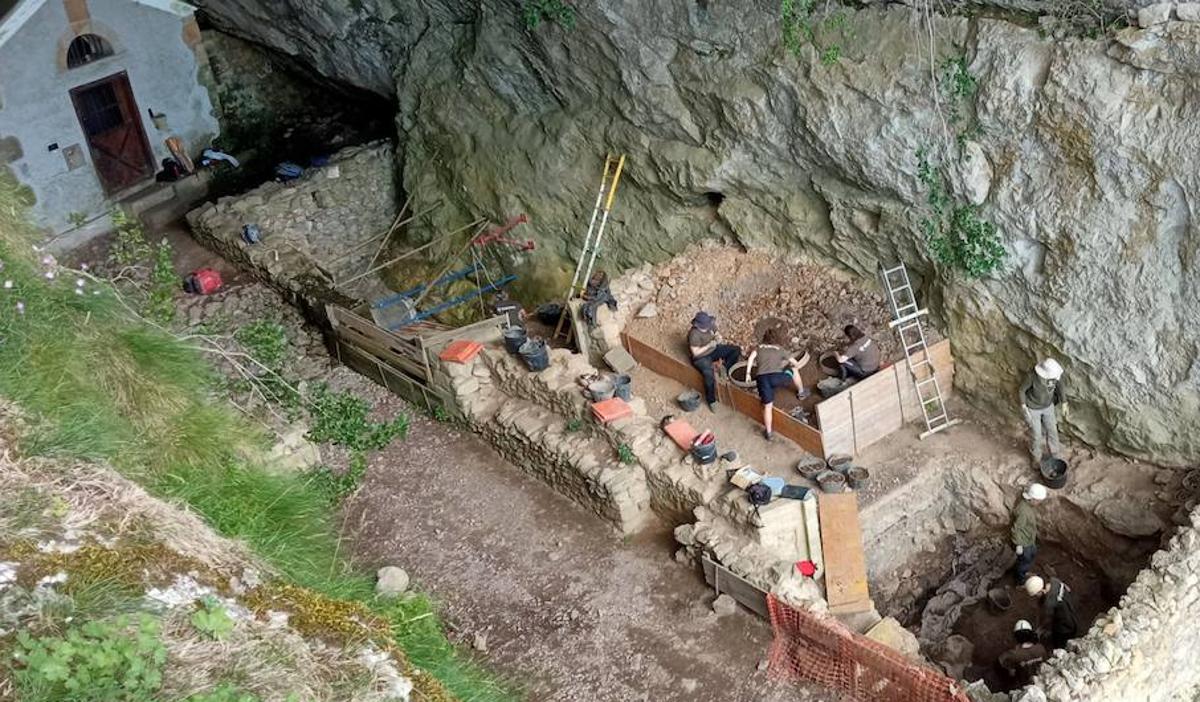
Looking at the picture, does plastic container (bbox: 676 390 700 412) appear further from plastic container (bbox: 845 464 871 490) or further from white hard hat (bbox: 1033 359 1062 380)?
white hard hat (bbox: 1033 359 1062 380)

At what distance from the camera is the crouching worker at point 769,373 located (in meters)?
12.2

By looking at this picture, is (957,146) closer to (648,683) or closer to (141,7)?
(648,683)

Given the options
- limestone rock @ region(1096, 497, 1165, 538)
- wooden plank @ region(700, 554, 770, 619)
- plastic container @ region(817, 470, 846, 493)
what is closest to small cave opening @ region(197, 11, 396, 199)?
plastic container @ region(817, 470, 846, 493)

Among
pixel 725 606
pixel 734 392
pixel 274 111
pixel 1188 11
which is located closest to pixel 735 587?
pixel 725 606

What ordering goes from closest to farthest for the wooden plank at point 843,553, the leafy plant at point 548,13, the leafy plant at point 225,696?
the leafy plant at point 225,696, the wooden plank at point 843,553, the leafy plant at point 548,13

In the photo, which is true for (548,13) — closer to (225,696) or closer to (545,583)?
(545,583)

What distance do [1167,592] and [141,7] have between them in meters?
16.6

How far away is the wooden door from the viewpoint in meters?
17.9

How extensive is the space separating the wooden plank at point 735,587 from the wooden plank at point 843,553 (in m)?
0.94

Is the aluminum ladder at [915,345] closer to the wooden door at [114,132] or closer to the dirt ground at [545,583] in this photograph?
the dirt ground at [545,583]

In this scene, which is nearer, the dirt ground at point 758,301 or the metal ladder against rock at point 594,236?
the dirt ground at point 758,301

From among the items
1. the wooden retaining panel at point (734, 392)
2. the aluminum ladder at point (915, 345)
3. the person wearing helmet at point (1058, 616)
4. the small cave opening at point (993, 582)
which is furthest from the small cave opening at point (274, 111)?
the person wearing helmet at point (1058, 616)

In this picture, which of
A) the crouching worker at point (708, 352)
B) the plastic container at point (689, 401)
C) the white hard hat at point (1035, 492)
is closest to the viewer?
the white hard hat at point (1035, 492)

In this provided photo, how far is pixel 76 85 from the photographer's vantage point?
57.3 feet
